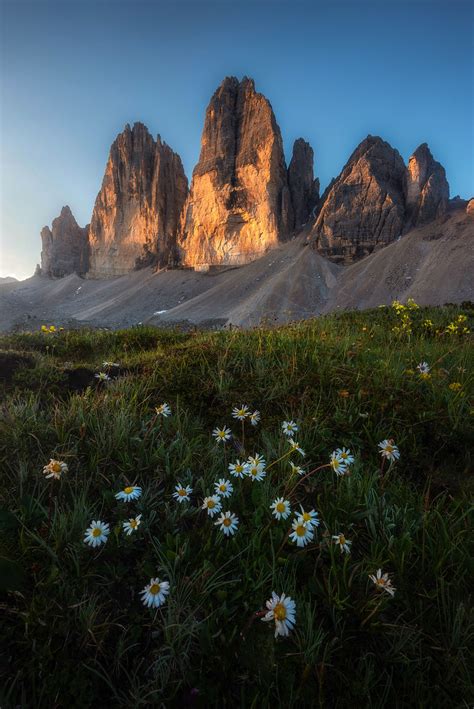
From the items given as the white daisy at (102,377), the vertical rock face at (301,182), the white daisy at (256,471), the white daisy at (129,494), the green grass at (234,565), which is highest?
the vertical rock face at (301,182)

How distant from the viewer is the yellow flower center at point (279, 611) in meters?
1.27

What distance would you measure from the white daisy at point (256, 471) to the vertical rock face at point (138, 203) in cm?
10102

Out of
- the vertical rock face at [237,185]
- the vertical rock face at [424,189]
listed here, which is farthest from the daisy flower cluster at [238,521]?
the vertical rock face at [237,185]

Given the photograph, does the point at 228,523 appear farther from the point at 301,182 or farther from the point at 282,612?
the point at 301,182

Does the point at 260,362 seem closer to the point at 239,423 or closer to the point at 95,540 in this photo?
the point at 239,423

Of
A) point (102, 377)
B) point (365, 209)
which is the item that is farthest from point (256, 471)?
point (365, 209)

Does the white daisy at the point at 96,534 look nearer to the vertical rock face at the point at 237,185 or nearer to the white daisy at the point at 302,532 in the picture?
the white daisy at the point at 302,532

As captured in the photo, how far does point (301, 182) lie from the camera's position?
8206 cm

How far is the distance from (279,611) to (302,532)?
420 mm

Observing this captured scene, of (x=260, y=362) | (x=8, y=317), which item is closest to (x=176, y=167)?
(x=8, y=317)

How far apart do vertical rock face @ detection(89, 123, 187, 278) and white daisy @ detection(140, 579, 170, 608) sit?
10169 cm

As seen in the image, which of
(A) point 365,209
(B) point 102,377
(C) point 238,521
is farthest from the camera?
(A) point 365,209

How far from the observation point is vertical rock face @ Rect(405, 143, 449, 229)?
61.9m

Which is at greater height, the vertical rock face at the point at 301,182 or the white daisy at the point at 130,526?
the vertical rock face at the point at 301,182
